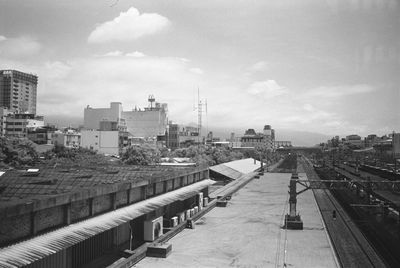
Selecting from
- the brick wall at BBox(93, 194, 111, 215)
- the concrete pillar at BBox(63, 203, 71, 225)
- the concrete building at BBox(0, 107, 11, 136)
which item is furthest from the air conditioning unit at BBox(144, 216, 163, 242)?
the concrete building at BBox(0, 107, 11, 136)

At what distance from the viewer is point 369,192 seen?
32500 mm

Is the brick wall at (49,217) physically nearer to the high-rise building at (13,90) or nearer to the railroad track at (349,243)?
the railroad track at (349,243)

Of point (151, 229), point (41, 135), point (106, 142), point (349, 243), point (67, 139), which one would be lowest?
point (349, 243)

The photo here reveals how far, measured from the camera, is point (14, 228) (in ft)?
45.9

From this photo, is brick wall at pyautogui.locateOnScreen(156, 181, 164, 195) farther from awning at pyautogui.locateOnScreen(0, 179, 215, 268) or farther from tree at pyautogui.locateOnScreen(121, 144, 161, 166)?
tree at pyautogui.locateOnScreen(121, 144, 161, 166)

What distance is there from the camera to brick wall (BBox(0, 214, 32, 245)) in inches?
533

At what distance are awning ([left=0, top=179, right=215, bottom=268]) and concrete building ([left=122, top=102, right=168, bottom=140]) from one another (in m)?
148

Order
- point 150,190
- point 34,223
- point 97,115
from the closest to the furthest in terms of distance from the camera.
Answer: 1. point 34,223
2. point 150,190
3. point 97,115

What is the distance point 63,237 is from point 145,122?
15988 centimetres

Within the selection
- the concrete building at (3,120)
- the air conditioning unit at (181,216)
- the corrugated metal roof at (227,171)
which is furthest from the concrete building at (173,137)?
the air conditioning unit at (181,216)

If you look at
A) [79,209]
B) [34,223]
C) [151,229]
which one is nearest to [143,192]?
[151,229]

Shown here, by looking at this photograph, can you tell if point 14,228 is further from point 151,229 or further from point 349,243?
point 349,243

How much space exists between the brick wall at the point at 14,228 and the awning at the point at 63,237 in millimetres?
326

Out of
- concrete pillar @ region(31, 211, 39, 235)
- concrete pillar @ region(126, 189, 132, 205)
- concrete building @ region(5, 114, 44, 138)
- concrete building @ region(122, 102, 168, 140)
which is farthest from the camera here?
concrete building @ region(122, 102, 168, 140)
